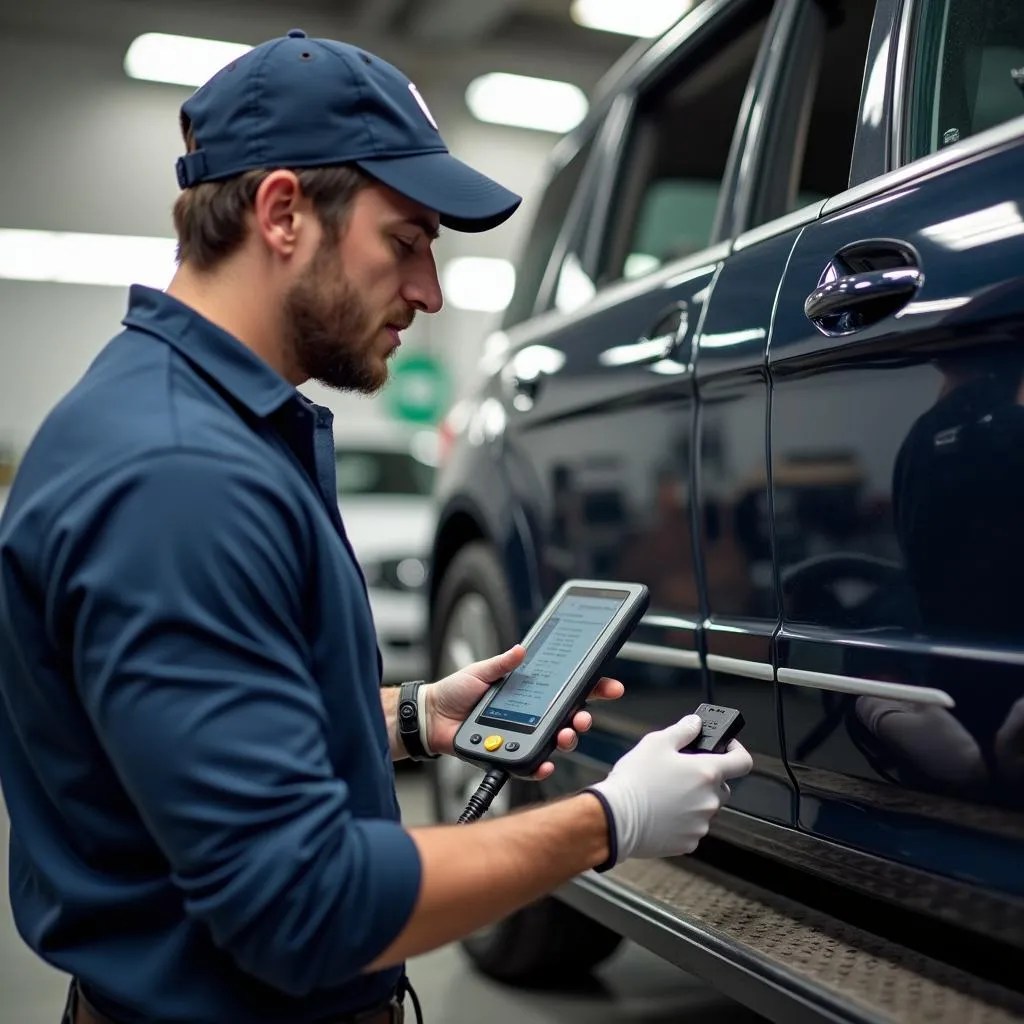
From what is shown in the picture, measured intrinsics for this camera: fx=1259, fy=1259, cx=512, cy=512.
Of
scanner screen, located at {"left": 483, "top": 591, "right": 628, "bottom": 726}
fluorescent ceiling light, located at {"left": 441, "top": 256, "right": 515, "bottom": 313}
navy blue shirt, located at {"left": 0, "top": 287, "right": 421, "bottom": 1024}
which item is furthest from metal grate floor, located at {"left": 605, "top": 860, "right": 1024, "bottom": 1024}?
fluorescent ceiling light, located at {"left": 441, "top": 256, "right": 515, "bottom": 313}

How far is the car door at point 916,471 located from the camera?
55.6 inches

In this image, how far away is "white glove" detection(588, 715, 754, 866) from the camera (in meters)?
1.32

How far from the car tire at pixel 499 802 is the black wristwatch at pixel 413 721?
94cm

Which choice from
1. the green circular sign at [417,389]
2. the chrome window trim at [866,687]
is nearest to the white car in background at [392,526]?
the chrome window trim at [866,687]

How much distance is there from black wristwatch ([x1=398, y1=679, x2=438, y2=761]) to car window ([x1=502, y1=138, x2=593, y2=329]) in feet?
5.46

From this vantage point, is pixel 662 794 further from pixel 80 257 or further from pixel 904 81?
pixel 80 257

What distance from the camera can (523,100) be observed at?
11039mm

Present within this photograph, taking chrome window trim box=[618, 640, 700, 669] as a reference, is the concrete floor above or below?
below

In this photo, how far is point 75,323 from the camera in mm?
11547

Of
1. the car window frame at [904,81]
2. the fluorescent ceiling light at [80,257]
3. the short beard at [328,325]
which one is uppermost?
the fluorescent ceiling light at [80,257]

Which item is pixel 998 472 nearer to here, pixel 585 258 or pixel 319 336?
pixel 319 336

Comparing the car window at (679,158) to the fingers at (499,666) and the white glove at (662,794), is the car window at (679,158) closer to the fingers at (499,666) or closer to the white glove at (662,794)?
the fingers at (499,666)

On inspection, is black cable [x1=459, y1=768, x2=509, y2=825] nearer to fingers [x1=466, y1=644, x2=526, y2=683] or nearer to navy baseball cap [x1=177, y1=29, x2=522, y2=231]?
fingers [x1=466, y1=644, x2=526, y2=683]

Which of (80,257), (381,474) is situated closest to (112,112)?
(80,257)
